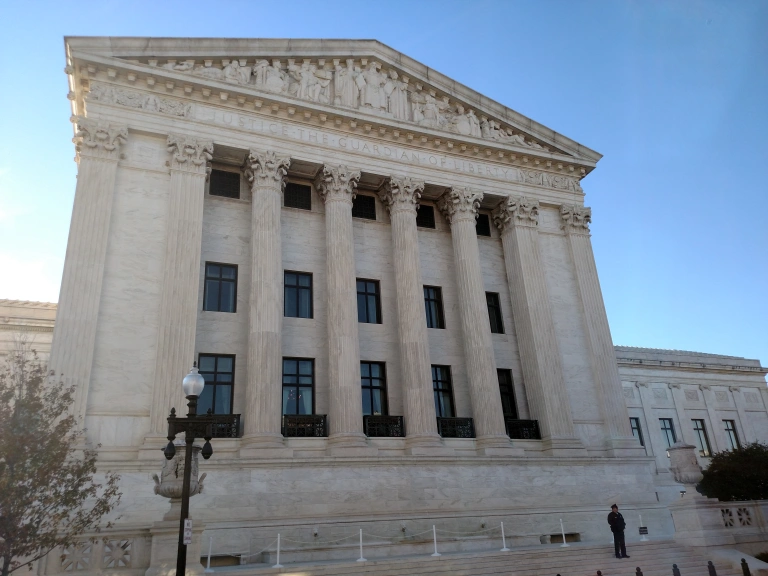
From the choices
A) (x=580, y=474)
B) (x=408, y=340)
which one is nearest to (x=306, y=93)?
(x=408, y=340)

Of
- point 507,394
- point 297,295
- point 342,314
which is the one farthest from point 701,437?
point 297,295

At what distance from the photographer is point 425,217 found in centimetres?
3034

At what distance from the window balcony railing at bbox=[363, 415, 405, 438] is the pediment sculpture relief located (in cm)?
1421

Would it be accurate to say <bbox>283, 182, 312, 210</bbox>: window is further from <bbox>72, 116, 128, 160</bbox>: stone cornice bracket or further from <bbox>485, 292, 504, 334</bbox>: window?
<bbox>485, 292, 504, 334</bbox>: window

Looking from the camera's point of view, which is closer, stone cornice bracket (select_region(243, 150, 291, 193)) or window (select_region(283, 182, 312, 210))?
stone cornice bracket (select_region(243, 150, 291, 193))

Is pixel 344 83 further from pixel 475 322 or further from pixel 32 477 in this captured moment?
pixel 32 477

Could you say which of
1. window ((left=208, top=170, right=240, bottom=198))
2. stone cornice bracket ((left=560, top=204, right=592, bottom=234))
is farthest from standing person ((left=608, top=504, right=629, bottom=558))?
window ((left=208, top=170, right=240, bottom=198))

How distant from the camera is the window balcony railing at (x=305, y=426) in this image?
2239 cm

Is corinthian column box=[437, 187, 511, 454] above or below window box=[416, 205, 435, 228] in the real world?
below

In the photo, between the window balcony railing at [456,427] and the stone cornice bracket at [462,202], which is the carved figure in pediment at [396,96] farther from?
the window balcony railing at [456,427]

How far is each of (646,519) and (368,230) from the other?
57.3 ft

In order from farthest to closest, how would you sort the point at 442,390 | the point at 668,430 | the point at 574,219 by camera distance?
the point at 668,430 < the point at 574,219 < the point at 442,390

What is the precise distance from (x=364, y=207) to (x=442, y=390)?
31.4 feet

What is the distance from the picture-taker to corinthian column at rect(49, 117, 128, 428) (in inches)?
780
